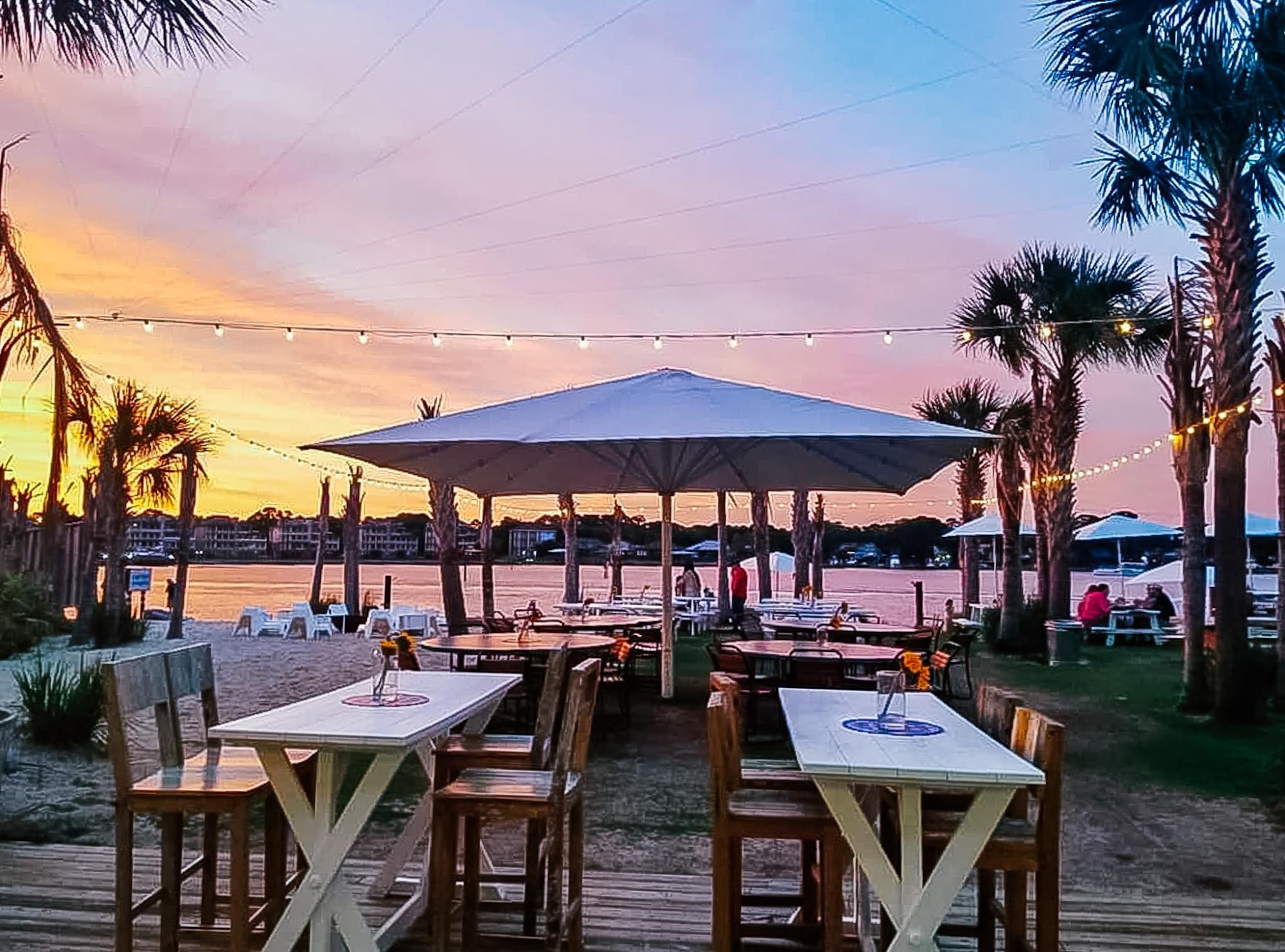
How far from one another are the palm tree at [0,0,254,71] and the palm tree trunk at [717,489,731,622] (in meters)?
12.5

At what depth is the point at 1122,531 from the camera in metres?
20.0

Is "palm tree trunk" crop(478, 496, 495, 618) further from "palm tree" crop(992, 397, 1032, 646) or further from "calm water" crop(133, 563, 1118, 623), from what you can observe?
"palm tree" crop(992, 397, 1032, 646)

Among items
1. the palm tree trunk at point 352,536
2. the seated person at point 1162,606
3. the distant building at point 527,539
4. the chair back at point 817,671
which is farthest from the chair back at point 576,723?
the distant building at point 527,539

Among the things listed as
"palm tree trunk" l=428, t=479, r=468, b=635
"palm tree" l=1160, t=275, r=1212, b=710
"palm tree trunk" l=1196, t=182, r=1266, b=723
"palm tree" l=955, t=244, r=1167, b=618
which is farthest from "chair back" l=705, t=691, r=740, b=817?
"palm tree trunk" l=428, t=479, r=468, b=635

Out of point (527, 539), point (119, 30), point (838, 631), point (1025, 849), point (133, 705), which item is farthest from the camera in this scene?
point (527, 539)

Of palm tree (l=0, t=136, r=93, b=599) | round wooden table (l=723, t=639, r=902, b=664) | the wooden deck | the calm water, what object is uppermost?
palm tree (l=0, t=136, r=93, b=599)

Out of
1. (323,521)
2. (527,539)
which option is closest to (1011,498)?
(323,521)

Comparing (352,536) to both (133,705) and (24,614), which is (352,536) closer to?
(24,614)

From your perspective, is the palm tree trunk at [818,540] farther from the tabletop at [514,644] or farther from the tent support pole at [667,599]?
the tabletop at [514,644]

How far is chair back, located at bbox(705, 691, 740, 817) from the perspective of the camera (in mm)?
3100

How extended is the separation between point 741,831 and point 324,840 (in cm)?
121

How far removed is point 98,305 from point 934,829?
11079 millimetres

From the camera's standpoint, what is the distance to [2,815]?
16.3 ft

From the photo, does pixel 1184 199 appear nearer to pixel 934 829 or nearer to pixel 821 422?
pixel 821 422
